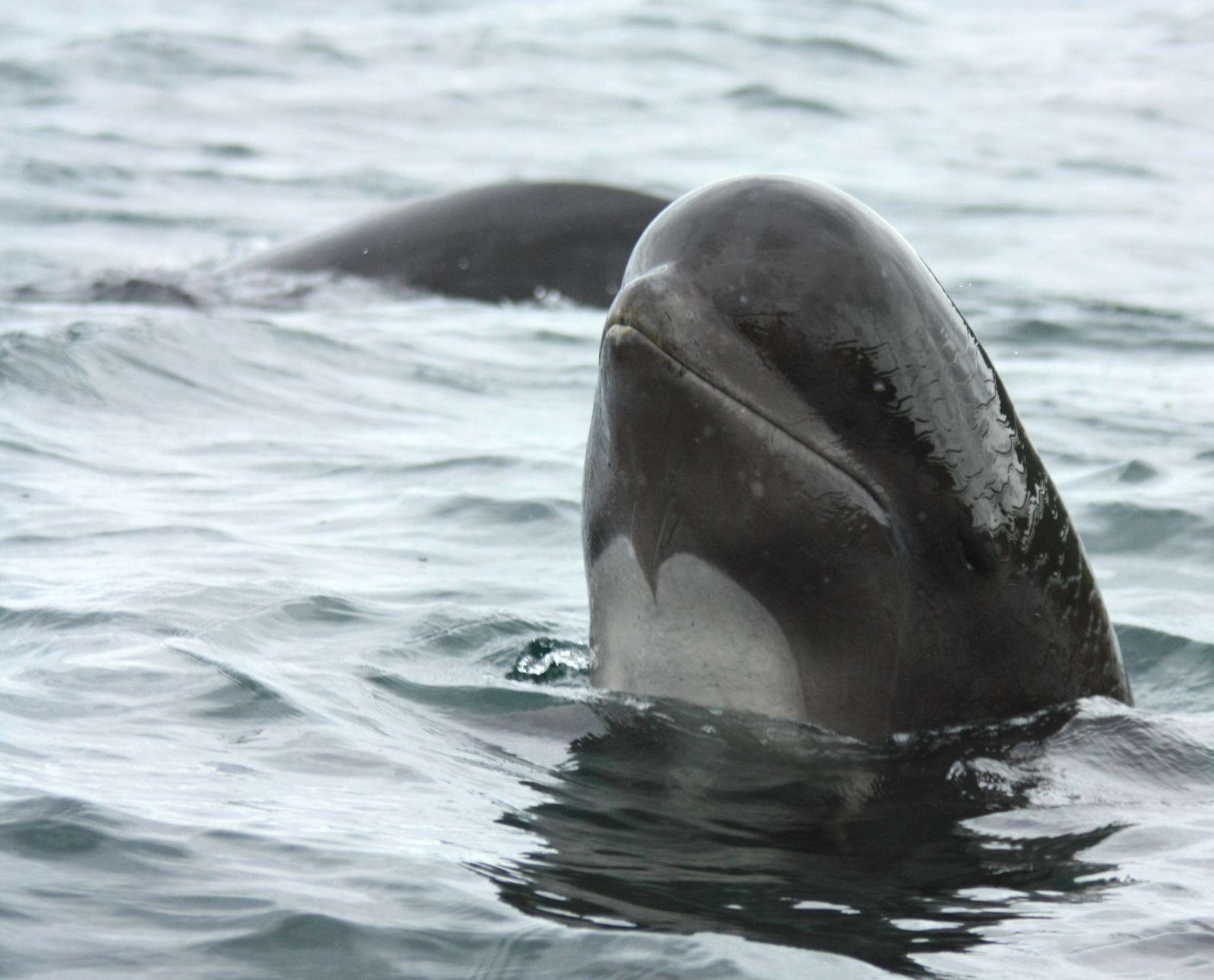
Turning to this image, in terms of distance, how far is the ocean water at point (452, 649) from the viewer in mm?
3893

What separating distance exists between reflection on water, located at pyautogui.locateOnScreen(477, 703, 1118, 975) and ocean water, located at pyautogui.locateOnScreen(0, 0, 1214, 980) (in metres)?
0.01

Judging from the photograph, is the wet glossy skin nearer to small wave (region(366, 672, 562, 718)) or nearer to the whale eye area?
the whale eye area

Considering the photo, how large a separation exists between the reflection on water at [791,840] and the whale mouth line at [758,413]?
655 millimetres

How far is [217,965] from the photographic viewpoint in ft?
11.9

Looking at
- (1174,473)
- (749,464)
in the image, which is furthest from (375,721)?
(1174,473)

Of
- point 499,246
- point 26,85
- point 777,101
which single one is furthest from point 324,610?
point 777,101

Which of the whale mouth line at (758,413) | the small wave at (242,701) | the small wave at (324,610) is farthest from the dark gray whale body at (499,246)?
the whale mouth line at (758,413)

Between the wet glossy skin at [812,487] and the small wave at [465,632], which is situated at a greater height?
the wet glossy skin at [812,487]

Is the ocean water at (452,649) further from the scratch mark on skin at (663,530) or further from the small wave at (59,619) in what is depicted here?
the scratch mark on skin at (663,530)

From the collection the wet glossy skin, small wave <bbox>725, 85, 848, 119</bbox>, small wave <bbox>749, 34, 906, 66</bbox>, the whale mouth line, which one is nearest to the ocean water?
the wet glossy skin

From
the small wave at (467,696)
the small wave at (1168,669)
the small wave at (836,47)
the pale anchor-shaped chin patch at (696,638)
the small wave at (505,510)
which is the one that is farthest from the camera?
the small wave at (836,47)

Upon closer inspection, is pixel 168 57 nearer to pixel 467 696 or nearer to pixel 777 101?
pixel 777 101

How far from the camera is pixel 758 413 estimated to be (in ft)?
14.9

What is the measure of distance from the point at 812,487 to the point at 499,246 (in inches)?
353
